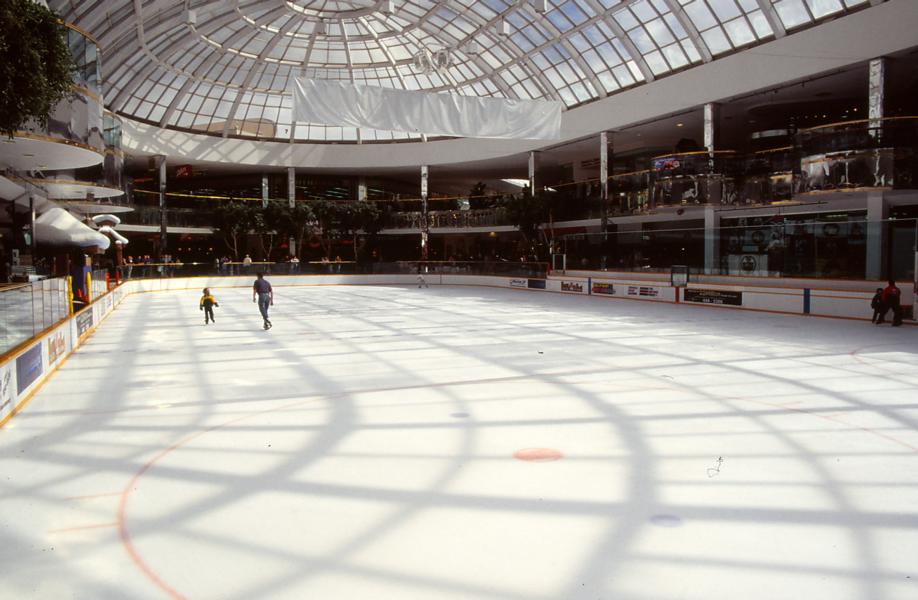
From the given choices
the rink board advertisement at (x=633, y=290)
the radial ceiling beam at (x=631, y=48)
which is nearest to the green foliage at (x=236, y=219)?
the rink board advertisement at (x=633, y=290)

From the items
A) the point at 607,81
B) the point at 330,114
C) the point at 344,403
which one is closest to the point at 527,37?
the point at 607,81

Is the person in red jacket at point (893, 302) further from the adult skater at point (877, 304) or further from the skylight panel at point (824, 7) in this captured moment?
the skylight panel at point (824, 7)

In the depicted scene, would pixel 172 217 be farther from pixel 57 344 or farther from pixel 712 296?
pixel 712 296

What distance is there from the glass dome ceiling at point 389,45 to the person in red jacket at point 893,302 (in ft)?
37.3

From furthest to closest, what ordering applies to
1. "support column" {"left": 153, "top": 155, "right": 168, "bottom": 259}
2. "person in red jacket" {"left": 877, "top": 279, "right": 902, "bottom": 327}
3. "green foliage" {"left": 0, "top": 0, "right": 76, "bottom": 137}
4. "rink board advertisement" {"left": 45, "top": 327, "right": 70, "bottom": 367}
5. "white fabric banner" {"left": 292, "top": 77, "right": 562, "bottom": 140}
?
"support column" {"left": 153, "top": 155, "right": 168, "bottom": 259}, "person in red jacket" {"left": 877, "top": 279, "right": 902, "bottom": 327}, "white fabric banner" {"left": 292, "top": 77, "right": 562, "bottom": 140}, "rink board advertisement" {"left": 45, "top": 327, "right": 70, "bottom": 367}, "green foliage" {"left": 0, "top": 0, "right": 76, "bottom": 137}

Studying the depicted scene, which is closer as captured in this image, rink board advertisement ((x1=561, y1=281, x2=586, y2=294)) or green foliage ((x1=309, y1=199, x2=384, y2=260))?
rink board advertisement ((x1=561, y1=281, x2=586, y2=294))

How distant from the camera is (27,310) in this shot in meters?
10.5

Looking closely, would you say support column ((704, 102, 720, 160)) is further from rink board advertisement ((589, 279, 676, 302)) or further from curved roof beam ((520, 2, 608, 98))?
curved roof beam ((520, 2, 608, 98))

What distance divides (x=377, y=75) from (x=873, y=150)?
33913 mm

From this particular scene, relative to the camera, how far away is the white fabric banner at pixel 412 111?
656 inches

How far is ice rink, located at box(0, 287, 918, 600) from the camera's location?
14.3 ft

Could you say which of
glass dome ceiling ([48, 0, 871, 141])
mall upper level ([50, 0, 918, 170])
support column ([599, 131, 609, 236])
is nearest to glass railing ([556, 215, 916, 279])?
support column ([599, 131, 609, 236])

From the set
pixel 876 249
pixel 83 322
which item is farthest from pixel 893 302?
pixel 83 322

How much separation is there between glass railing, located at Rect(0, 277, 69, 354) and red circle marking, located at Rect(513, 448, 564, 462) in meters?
7.12
